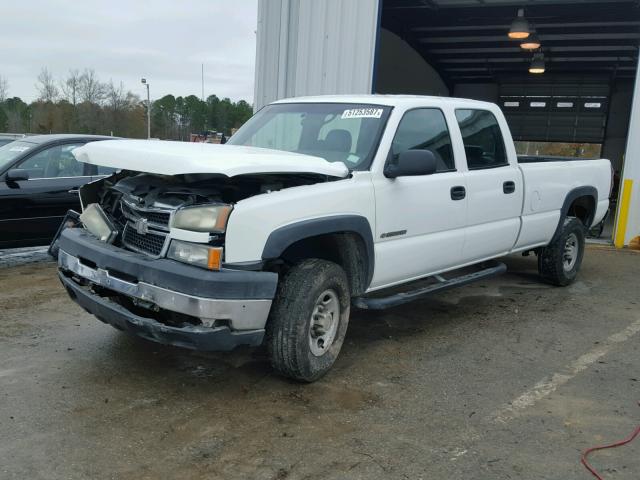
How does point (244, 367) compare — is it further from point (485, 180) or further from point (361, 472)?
point (485, 180)

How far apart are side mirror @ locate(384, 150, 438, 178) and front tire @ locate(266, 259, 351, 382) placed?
2.71ft

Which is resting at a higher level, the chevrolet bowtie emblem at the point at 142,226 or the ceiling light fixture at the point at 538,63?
the ceiling light fixture at the point at 538,63

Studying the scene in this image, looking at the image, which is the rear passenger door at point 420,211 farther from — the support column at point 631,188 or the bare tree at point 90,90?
the bare tree at point 90,90

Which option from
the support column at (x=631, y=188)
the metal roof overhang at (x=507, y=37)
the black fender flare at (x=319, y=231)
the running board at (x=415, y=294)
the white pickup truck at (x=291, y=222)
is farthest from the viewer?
the metal roof overhang at (x=507, y=37)

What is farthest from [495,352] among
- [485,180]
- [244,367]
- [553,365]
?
[244,367]

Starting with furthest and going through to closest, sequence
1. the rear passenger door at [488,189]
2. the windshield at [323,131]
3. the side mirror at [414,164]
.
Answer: the rear passenger door at [488,189] < the windshield at [323,131] < the side mirror at [414,164]

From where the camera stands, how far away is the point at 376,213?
424 cm

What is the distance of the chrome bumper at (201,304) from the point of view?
3.31 meters

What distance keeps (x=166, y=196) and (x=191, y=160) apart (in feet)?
1.52

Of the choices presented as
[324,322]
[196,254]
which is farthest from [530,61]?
[196,254]

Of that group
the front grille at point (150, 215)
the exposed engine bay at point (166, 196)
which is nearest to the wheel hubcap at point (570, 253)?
the exposed engine bay at point (166, 196)

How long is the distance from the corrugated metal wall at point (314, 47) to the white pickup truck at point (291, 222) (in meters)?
4.88

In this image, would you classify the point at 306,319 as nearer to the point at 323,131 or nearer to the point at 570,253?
the point at 323,131

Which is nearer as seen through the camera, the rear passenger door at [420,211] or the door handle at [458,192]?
the rear passenger door at [420,211]
